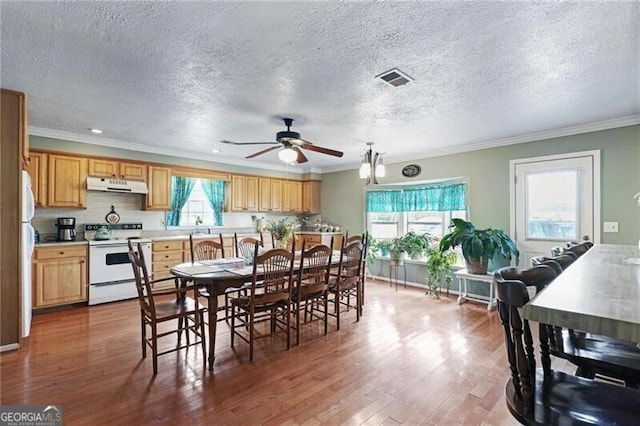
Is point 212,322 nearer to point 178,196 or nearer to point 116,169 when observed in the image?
point 116,169

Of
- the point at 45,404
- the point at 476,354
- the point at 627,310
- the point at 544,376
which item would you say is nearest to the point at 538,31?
the point at 627,310

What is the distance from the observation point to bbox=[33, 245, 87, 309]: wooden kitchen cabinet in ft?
13.0

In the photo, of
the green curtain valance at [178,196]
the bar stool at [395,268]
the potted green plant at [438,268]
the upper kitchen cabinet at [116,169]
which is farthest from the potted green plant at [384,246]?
the upper kitchen cabinet at [116,169]

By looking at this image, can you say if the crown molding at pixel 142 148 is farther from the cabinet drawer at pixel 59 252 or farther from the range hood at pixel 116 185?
the cabinet drawer at pixel 59 252

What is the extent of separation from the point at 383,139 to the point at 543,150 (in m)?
2.14

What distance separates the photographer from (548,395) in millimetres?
1136

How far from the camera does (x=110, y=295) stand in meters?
4.54

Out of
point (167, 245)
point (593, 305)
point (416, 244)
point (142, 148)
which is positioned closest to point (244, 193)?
point (167, 245)

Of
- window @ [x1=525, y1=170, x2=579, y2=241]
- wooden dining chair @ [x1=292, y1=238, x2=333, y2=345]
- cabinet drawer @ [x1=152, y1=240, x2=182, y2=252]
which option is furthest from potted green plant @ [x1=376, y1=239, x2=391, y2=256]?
cabinet drawer @ [x1=152, y1=240, x2=182, y2=252]

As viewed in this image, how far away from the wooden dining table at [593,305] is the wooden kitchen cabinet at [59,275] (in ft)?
16.9

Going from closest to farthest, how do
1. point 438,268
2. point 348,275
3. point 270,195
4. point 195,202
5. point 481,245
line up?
point 348,275 → point 481,245 → point 438,268 → point 195,202 → point 270,195

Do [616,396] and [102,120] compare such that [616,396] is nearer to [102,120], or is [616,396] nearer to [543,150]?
[543,150]

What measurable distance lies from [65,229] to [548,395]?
5.51 meters

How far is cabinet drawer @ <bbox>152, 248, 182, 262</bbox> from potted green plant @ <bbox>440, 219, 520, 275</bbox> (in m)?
4.31
